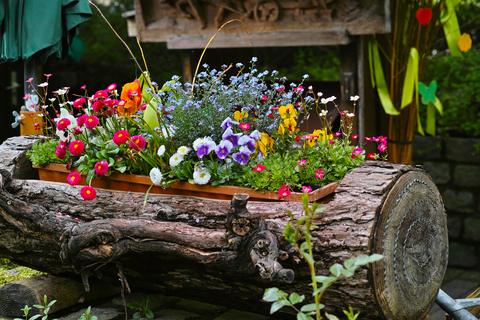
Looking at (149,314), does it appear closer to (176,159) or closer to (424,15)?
(176,159)

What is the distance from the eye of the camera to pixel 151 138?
A: 198 centimetres

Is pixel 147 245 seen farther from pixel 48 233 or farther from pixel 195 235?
pixel 48 233

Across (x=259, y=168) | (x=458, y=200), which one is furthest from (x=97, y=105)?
(x=458, y=200)

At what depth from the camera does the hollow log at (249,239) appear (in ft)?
4.88

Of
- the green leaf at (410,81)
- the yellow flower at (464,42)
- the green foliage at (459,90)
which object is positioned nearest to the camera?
the green leaf at (410,81)

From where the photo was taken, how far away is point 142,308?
6.89 ft

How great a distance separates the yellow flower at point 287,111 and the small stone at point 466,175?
3427 mm

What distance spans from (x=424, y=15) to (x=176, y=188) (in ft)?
8.14

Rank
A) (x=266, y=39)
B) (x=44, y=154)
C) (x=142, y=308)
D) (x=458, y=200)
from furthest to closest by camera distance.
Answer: (x=458, y=200) < (x=266, y=39) < (x=44, y=154) < (x=142, y=308)

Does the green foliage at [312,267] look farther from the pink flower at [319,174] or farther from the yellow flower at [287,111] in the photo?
the yellow flower at [287,111]

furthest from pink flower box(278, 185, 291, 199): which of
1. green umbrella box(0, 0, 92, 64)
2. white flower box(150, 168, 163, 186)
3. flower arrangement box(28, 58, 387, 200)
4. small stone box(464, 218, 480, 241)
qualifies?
small stone box(464, 218, 480, 241)

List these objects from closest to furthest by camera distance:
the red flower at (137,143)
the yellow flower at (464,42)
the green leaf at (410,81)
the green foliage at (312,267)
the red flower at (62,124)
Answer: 1. the green foliage at (312,267)
2. the red flower at (137,143)
3. the red flower at (62,124)
4. the green leaf at (410,81)
5. the yellow flower at (464,42)

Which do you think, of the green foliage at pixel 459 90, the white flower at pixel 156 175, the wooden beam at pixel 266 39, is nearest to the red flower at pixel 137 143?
the white flower at pixel 156 175

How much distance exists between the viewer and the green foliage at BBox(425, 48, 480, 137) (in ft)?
15.0
